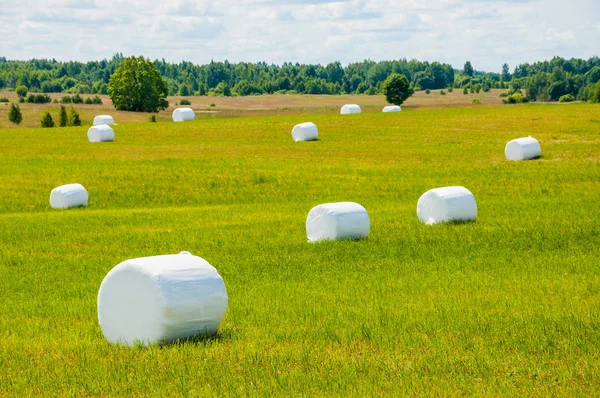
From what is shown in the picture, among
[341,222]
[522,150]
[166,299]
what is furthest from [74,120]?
[166,299]

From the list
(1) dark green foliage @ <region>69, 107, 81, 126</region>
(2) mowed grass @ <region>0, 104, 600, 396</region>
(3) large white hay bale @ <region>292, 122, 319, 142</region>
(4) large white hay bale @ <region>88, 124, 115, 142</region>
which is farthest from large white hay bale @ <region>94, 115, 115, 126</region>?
(2) mowed grass @ <region>0, 104, 600, 396</region>

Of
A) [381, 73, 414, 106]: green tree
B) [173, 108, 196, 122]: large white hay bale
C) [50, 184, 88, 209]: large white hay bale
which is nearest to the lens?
[50, 184, 88, 209]: large white hay bale

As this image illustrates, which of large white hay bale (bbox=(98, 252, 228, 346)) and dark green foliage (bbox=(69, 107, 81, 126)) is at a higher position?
large white hay bale (bbox=(98, 252, 228, 346))

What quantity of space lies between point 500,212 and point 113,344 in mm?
17242

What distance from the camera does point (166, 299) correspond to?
10.7 m

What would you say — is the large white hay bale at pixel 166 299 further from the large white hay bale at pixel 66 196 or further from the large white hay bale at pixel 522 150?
the large white hay bale at pixel 522 150

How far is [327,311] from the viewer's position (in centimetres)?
1302

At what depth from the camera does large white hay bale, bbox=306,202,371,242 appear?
Answer: 69.9 feet

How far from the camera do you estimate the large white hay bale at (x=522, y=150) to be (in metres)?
42.3

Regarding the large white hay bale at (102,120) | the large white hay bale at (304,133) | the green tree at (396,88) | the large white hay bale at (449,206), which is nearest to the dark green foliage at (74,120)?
the large white hay bale at (102,120)

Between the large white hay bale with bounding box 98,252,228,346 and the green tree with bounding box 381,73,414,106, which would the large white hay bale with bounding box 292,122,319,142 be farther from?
the green tree with bounding box 381,73,414,106

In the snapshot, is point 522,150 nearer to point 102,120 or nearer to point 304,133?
point 304,133

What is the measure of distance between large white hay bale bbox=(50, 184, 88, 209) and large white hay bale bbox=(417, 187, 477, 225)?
15.7 metres

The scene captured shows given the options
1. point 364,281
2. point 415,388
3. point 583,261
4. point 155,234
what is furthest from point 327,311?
point 155,234
